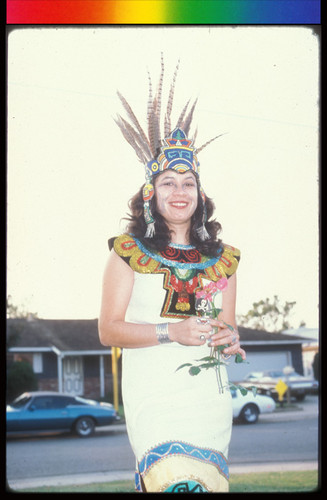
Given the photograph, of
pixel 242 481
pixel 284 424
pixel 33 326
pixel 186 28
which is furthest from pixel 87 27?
pixel 242 481

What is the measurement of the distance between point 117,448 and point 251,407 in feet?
2.88

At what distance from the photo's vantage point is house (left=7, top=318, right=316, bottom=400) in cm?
394

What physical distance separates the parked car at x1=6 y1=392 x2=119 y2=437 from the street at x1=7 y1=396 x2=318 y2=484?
0.07m

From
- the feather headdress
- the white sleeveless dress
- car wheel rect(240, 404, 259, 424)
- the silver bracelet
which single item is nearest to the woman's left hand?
the white sleeveless dress

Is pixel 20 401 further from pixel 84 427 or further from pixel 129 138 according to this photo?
pixel 129 138

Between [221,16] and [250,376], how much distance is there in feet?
6.92

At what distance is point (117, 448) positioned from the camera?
4.04 m

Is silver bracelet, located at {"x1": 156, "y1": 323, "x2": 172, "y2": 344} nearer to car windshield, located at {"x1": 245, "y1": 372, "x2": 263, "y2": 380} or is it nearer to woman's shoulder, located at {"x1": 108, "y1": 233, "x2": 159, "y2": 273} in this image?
woman's shoulder, located at {"x1": 108, "y1": 233, "x2": 159, "y2": 273}

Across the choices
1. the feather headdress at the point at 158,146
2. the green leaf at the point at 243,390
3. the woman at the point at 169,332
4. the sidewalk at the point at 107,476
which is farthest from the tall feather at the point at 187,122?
the sidewalk at the point at 107,476

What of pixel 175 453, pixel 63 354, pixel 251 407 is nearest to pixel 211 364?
pixel 175 453

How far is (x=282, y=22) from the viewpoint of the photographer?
3.80m

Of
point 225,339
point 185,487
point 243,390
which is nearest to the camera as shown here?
point 185,487
